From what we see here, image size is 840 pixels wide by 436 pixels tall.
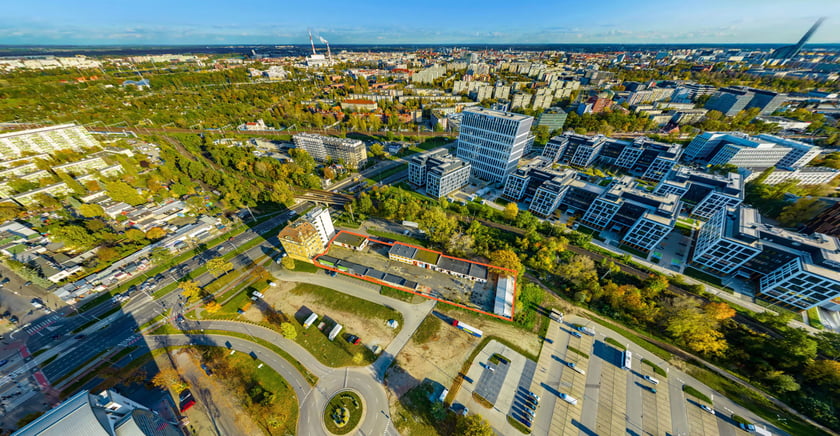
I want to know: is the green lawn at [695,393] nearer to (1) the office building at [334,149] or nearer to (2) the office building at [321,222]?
(2) the office building at [321,222]

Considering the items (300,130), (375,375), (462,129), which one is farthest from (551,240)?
(300,130)

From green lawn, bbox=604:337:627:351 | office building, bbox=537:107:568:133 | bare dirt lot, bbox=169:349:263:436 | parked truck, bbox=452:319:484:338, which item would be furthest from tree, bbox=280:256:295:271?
office building, bbox=537:107:568:133

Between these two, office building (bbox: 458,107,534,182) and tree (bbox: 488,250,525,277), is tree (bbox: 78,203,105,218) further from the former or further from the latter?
office building (bbox: 458,107,534,182)

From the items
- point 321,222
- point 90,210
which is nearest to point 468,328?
point 321,222

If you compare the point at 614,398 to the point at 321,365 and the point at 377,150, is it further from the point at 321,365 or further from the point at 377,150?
the point at 377,150

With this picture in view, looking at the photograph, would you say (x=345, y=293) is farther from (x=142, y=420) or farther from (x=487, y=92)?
(x=487, y=92)

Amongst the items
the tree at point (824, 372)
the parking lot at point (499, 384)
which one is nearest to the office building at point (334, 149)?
the parking lot at point (499, 384)

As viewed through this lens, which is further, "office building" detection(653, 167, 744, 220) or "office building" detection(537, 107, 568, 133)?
"office building" detection(537, 107, 568, 133)
